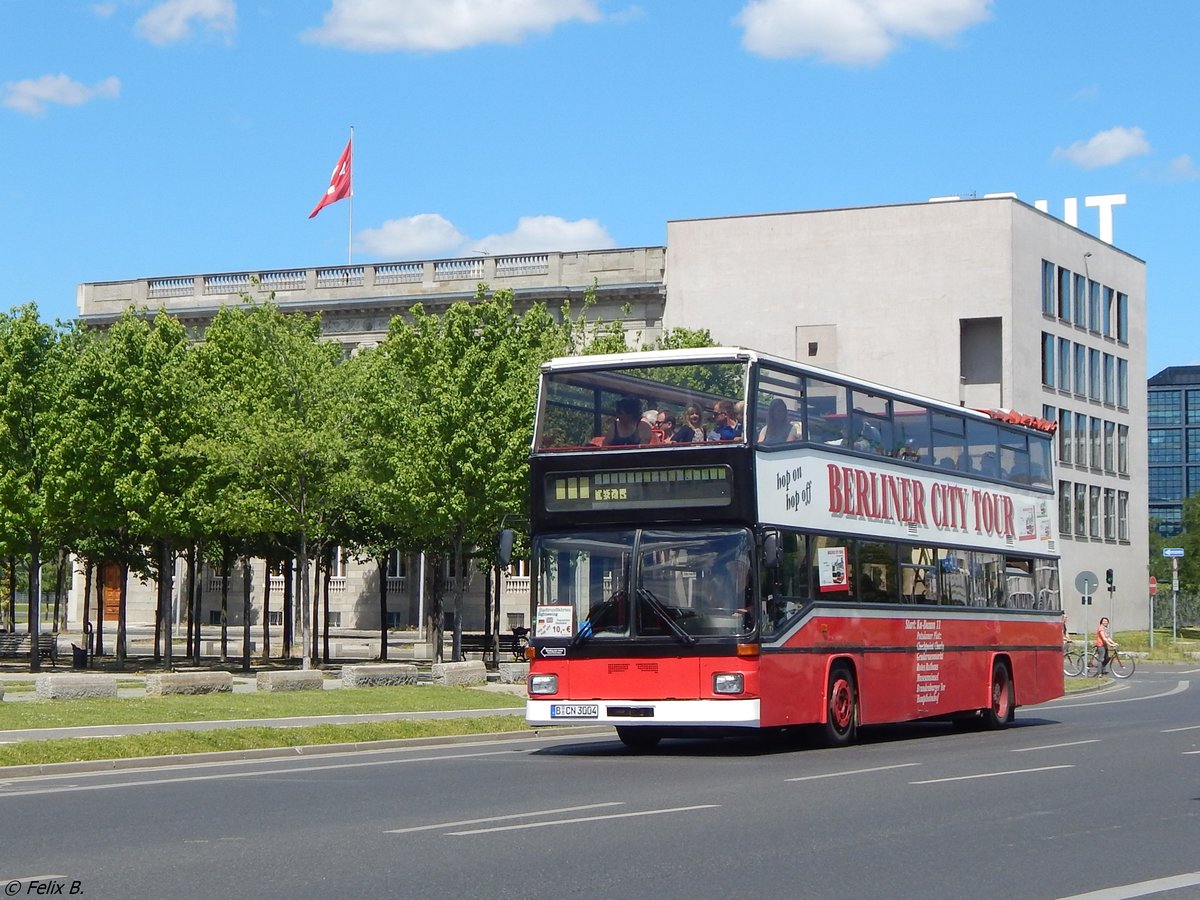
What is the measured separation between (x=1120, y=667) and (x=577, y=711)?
33941 millimetres

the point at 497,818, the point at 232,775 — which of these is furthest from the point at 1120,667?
the point at 497,818

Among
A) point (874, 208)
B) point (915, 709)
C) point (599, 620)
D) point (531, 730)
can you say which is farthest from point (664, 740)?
point (874, 208)

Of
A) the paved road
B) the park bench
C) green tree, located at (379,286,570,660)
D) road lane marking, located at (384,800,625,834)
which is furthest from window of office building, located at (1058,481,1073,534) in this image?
road lane marking, located at (384,800,625,834)

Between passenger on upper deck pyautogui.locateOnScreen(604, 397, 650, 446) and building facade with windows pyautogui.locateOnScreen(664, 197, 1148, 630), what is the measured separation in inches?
2320

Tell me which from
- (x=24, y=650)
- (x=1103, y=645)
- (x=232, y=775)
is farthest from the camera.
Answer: (x=24, y=650)

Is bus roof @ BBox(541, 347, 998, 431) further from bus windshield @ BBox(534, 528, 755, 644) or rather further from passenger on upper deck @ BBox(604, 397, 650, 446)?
bus windshield @ BBox(534, 528, 755, 644)

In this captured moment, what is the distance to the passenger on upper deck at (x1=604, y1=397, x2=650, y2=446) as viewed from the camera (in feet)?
65.8

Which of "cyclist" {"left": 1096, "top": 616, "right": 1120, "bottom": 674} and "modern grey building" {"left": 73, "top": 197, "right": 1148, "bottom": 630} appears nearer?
"cyclist" {"left": 1096, "top": 616, "right": 1120, "bottom": 674}

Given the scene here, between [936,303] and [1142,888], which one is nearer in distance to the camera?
[1142,888]

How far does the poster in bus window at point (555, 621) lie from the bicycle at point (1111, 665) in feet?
100

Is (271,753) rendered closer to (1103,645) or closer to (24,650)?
(1103,645)

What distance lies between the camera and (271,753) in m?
20.5

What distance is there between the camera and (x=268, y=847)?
11.6 metres
